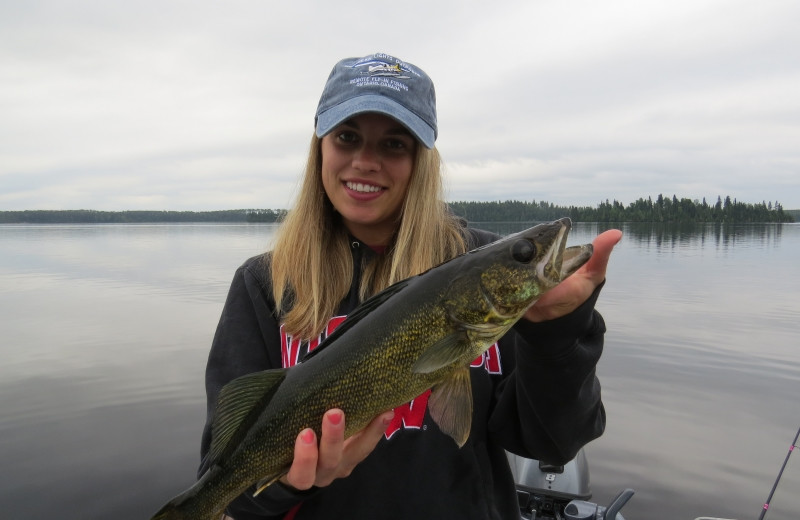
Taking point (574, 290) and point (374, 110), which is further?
point (374, 110)

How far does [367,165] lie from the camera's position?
313 centimetres

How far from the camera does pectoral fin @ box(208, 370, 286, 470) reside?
262 centimetres

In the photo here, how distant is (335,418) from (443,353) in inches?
21.6

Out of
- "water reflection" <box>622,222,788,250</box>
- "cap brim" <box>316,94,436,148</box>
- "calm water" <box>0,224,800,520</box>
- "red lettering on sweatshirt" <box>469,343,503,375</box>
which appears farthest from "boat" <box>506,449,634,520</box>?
"water reflection" <box>622,222,788,250</box>

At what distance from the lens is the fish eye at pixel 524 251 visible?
2.38 metres

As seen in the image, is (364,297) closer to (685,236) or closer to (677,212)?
(685,236)

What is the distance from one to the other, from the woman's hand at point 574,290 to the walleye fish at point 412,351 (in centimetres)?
4

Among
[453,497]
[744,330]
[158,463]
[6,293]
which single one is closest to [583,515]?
[453,497]

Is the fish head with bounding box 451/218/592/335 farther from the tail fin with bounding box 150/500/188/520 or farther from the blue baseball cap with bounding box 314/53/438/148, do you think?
the tail fin with bounding box 150/500/188/520

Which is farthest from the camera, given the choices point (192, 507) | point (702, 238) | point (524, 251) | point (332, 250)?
point (702, 238)

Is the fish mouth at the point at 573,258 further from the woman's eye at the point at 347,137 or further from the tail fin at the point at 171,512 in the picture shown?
the tail fin at the point at 171,512

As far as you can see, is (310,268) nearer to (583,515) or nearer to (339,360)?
(339,360)

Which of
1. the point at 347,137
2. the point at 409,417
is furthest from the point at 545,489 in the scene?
the point at 347,137

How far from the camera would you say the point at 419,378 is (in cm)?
243
